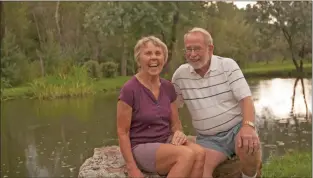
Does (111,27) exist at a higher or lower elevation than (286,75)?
higher

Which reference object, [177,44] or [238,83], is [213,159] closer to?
[238,83]

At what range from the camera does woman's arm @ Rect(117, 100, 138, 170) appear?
3.08 m

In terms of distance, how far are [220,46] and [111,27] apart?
1208cm

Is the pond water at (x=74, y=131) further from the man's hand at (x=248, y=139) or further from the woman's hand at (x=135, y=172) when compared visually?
the man's hand at (x=248, y=139)

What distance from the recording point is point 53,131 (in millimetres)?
10734

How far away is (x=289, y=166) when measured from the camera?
6.33 metres

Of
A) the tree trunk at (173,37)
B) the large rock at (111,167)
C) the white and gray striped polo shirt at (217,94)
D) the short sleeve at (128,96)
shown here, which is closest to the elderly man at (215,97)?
the white and gray striped polo shirt at (217,94)

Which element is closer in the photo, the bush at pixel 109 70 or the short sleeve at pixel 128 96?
the short sleeve at pixel 128 96

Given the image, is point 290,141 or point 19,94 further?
point 19,94

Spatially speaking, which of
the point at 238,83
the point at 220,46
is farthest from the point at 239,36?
the point at 238,83

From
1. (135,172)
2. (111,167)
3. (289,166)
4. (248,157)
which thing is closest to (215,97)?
(248,157)

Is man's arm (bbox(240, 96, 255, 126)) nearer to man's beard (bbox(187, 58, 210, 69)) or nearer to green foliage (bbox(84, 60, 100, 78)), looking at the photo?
man's beard (bbox(187, 58, 210, 69))

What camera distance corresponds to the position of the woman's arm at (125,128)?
3.08 m

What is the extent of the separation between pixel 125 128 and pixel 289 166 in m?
3.95
